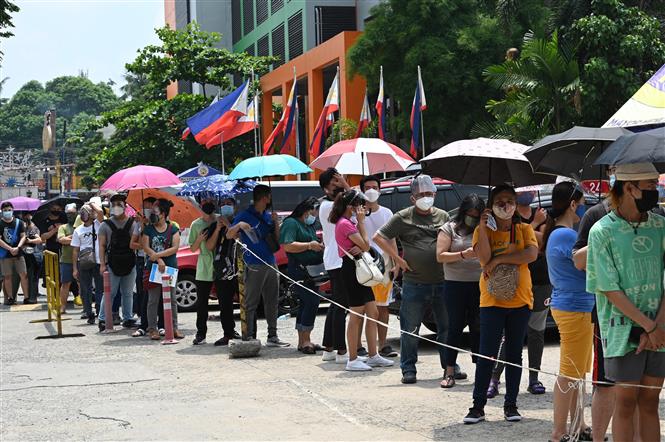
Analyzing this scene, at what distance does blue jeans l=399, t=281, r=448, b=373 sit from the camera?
9.96 m

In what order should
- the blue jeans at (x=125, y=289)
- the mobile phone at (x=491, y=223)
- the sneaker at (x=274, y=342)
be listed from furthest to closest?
the blue jeans at (x=125, y=289)
the sneaker at (x=274, y=342)
the mobile phone at (x=491, y=223)

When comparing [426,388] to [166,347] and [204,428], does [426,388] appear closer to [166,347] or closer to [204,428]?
[204,428]

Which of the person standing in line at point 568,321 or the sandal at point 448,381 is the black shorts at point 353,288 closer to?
the sandal at point 448,381

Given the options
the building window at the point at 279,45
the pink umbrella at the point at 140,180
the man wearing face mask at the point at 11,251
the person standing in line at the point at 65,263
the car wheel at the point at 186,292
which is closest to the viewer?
the pink umbrella at the point at 140,180

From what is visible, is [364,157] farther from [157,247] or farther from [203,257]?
[157,247]

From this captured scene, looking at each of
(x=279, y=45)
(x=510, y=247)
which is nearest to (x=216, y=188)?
(x=510, y=247)

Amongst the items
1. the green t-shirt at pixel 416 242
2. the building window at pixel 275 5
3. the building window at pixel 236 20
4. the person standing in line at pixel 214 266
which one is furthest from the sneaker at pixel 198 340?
the building window at pixel 236 20

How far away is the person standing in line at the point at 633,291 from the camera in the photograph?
5.70m

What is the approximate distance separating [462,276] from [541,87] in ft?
48.7

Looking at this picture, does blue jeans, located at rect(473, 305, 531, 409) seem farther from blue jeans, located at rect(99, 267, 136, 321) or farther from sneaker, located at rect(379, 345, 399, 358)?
blue jeans, located at rect(99, 267, 136, 321)

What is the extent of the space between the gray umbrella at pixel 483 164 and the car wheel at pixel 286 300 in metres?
6.94

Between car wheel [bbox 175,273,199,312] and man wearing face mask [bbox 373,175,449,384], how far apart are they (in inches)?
345

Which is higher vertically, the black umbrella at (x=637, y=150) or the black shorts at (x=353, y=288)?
the black umbrella at (x=637, y=150)

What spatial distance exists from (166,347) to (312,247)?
105 inches
